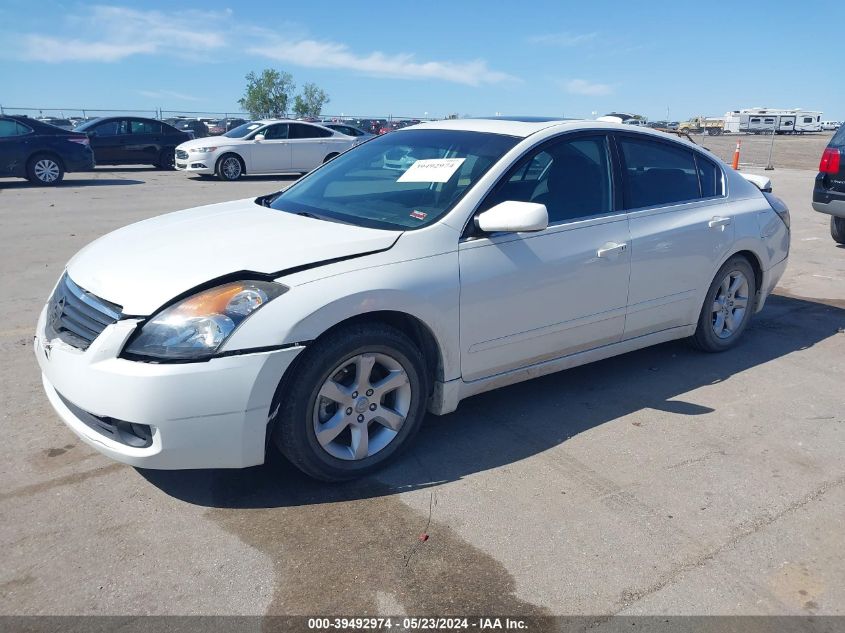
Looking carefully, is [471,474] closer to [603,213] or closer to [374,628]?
[374,628]

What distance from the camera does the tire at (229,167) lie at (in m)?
18.0

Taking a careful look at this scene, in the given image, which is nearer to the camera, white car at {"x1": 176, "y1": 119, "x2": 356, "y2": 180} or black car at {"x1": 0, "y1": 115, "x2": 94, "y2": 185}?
black car at {"x1": 0, "y1": 115, "x2": 94, "y2": 185}

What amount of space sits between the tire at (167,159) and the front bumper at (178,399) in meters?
18.8

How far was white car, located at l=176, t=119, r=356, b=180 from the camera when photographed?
17953mm

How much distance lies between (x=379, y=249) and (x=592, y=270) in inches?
53.4

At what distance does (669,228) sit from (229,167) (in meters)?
15.4

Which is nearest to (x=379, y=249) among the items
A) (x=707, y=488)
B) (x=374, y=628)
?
(x=374, y=628)

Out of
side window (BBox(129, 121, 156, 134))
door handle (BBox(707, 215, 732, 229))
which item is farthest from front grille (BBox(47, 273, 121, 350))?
side window (BBox(129, 121, 156, 134))

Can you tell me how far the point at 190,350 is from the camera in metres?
2.95

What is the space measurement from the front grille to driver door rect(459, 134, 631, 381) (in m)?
1.62

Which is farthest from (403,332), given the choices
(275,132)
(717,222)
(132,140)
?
(132,140)

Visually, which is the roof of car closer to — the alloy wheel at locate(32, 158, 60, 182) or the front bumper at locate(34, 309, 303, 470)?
the front bumper at locate(34, 309, 303, 470)

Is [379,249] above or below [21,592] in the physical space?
above

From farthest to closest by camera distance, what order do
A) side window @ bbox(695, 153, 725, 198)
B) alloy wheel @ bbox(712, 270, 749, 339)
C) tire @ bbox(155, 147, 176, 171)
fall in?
tire @ bbox(155, 147, 176, 171)
alloy wheel @ bbox(712, 270, 749, 339)
side window @ bbox(695, 153, 725, 198)
